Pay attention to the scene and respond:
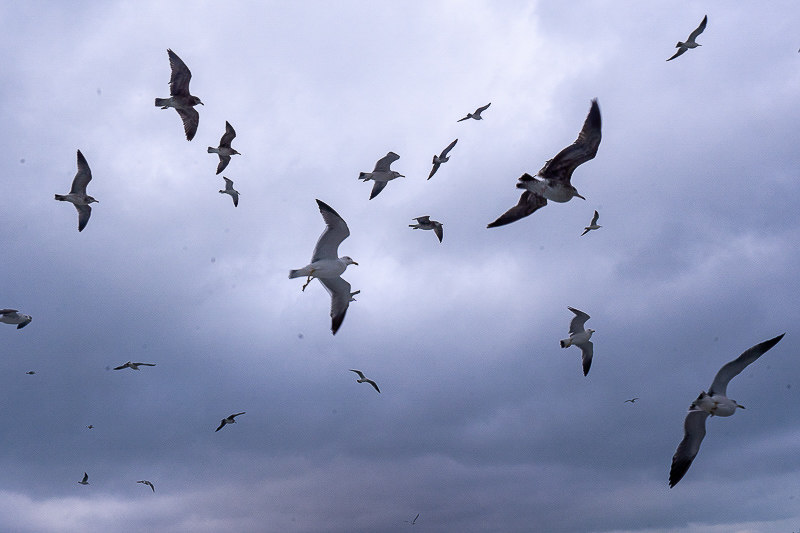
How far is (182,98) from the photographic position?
98.5 feet

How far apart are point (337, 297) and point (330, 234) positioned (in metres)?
3.30

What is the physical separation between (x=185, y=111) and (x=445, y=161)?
12.9 metres

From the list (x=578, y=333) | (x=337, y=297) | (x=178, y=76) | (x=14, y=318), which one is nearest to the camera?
(x=337, y=297)

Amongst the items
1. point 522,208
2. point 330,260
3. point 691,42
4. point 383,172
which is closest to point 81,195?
point 383,172

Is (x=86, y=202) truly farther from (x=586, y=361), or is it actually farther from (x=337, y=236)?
(x=586, y=361)

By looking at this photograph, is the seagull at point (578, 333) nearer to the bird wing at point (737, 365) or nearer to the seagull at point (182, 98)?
the bird wing at point (737, 365)

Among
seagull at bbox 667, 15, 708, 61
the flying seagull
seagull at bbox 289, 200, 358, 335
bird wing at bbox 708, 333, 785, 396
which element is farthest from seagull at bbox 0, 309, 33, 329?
seagull at bbox 667, 15, 708, 61

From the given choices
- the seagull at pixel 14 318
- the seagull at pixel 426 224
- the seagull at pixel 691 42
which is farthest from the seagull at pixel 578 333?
the seagull at pixel 14 318

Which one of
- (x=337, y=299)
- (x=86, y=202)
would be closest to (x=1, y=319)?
(x=86, y=202)

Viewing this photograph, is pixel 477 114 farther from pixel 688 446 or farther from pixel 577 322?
pixel 688 446

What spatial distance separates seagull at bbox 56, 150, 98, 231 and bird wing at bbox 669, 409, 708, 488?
2884 cm

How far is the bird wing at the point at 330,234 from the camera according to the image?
22016 mm

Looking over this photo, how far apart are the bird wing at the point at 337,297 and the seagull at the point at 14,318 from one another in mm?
14059

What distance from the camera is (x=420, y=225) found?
33.8 meters
